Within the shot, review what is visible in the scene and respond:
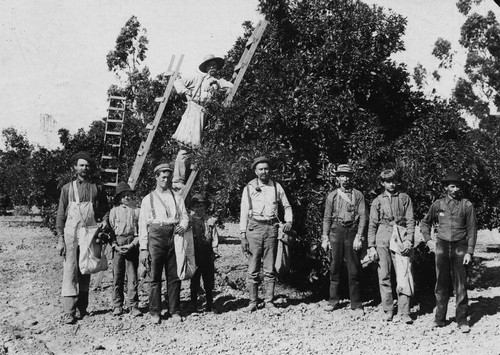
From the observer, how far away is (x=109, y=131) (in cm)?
1438

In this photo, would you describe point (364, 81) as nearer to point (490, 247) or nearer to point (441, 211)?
point (441, 211)

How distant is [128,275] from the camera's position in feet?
23.0

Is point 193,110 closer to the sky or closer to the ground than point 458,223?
closer to the sky

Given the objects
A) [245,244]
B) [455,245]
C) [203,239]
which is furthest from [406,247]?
[203,239]

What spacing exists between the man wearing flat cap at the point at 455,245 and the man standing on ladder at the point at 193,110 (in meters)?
4.19

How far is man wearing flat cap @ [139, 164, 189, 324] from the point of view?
6426mm

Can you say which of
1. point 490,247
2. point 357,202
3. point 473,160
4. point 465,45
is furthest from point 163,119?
point 465,45

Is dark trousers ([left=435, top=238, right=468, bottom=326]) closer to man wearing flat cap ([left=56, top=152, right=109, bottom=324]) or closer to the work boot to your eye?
the work boot

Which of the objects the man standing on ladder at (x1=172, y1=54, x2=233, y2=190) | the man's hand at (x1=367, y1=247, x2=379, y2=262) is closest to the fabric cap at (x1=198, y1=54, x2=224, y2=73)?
the man standing on ladder at (x1=172, y1=54, x2=233, y2=190)

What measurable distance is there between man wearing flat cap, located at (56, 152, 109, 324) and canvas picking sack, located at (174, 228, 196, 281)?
1114mm

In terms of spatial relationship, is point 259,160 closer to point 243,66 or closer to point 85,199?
point 243,66

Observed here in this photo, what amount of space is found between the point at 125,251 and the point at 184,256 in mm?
1044

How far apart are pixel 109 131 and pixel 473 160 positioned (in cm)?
1039

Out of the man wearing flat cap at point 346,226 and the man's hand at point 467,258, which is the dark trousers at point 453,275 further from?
the man wearing flat cap at point 346,226
